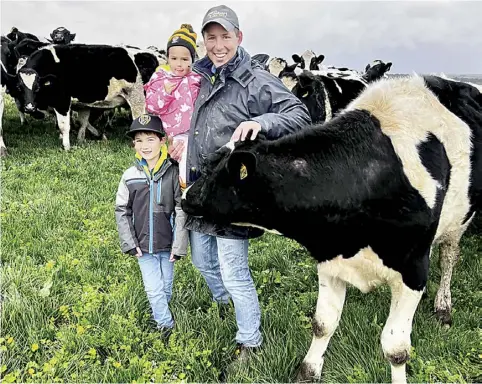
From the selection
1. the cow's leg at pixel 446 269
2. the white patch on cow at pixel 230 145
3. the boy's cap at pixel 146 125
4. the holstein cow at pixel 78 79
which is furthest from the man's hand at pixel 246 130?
the holstein cow at pixel 78 79

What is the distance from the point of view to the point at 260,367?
10.6 ft

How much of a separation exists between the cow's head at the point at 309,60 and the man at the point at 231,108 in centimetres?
1238

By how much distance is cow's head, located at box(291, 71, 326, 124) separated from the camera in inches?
383

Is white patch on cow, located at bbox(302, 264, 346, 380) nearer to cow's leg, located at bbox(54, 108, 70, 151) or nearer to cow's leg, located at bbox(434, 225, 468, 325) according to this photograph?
cow's leg, located at bbox(434, 225, 468, 325)

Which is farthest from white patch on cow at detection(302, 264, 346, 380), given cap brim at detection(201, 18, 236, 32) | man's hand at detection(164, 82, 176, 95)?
man's hand at detection(164, 82, 176, 95)

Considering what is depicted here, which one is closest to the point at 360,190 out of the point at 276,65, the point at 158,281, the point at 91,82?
the point at 158,281

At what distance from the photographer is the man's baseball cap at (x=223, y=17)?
2920 mm

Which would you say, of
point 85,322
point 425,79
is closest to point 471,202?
point 425,79

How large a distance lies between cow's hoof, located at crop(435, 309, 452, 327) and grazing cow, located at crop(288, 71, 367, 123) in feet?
19.5

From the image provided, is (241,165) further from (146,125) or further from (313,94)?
(313,94)

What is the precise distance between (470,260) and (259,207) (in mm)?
3066

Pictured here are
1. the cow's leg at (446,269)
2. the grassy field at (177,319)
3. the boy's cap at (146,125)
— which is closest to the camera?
the grassy field at (177,319)

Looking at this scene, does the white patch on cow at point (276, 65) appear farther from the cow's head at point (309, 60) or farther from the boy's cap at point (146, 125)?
the boy's cap at point (146, 125)

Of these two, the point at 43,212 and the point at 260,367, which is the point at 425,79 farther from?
the point at 43,212
